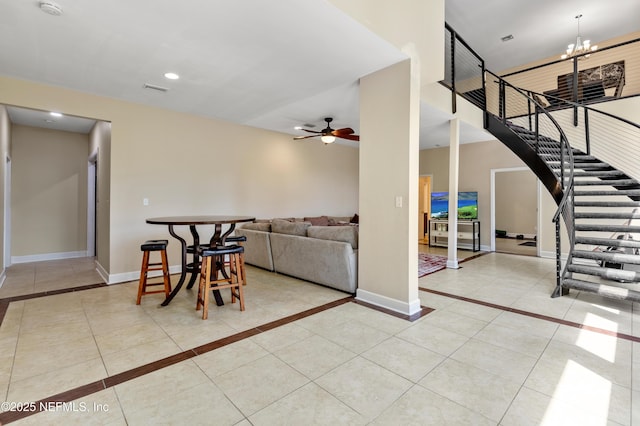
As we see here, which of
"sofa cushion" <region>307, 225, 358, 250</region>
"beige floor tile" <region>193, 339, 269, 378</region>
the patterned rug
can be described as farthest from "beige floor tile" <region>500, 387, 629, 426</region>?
the patterned rug

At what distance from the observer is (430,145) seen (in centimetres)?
769

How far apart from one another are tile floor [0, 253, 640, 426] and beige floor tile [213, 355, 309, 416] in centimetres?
1

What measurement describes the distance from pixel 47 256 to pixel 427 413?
774cm

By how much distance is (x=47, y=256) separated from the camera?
20.0 feet

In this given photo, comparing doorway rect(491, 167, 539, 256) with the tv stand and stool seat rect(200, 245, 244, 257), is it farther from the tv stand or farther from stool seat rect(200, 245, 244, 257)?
stool seat rect(200, 245, 244, 257)

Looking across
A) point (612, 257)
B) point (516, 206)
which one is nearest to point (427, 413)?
point (612, 257)

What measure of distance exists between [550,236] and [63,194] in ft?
34.7

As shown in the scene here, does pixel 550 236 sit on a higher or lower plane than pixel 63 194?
lower

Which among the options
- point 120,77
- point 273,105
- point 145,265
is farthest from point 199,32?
point 145,265

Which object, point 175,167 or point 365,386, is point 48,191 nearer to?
point 175,167

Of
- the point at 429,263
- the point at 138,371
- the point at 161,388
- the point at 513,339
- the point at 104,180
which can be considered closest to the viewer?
the point at 161,388

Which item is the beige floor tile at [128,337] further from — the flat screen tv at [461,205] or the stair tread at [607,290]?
the flat screen tv at [461,205]

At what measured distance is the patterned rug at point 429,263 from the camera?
515 cm

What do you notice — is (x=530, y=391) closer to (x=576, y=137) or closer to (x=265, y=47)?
(x=265, y=47)
